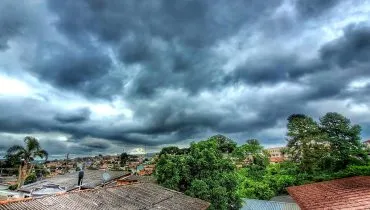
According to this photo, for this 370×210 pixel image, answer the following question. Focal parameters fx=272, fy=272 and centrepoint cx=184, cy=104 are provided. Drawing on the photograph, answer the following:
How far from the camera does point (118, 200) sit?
16688 mm

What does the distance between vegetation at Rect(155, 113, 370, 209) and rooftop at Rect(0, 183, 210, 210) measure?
9.41 ft

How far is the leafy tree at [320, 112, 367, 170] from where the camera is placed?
37.4 meters

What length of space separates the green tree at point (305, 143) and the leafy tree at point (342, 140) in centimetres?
181

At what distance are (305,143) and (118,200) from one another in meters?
39.1

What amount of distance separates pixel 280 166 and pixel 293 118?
959 centimetres

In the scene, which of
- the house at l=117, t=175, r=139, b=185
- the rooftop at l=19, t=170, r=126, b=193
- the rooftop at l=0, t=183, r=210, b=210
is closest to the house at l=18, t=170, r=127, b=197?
the rooftop at l=19, t=170, r=126, b=193

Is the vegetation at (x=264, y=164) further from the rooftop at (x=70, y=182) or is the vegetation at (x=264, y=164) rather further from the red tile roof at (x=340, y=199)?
the red tile roof at (x=340, y=199)

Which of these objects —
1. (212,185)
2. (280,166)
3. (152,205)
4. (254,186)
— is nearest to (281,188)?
(254,186)

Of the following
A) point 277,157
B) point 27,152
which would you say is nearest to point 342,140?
point 27,152

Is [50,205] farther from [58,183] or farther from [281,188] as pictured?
[281,188]

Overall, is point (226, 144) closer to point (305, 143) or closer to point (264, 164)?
point (264, 164)

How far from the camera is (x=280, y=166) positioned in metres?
52.4

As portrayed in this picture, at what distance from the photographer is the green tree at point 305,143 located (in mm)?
44250

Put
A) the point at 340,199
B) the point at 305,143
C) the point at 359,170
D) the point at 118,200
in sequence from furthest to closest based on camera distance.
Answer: the point at 305,143 < the point at 359,170 < the point at 118,200 < the point at 340,199
